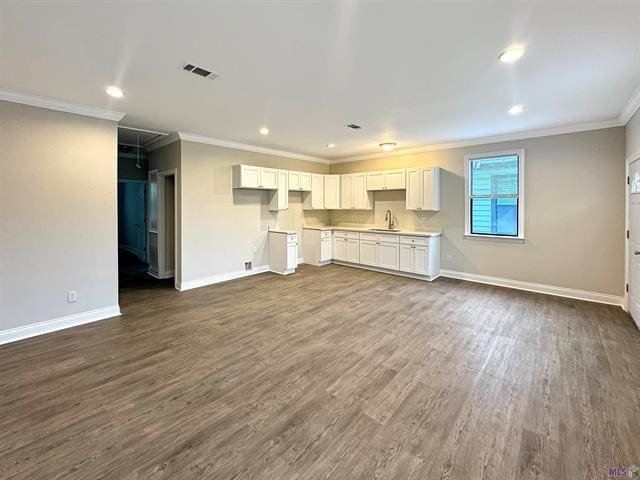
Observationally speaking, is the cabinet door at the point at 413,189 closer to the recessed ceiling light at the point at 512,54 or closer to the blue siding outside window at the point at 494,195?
the blue siding outside window at the point at 494,195

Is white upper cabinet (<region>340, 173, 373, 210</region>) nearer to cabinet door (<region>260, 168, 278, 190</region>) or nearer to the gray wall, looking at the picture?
the gray wall

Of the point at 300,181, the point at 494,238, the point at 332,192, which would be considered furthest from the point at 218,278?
the point at 494,238

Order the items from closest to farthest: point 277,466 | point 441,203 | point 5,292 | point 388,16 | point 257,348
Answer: point 277,466
point 388,16
point 257,348
point 5,292
point 441,203

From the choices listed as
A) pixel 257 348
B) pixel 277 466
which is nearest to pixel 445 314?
pixel 257 348

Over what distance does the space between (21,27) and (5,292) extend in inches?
109

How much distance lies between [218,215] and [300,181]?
213 centimetres

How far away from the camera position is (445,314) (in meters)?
4.14

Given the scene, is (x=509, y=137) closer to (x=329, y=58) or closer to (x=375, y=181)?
(x=375, y=181)

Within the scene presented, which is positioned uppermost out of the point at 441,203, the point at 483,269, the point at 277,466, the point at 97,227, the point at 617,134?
the point at 617,134

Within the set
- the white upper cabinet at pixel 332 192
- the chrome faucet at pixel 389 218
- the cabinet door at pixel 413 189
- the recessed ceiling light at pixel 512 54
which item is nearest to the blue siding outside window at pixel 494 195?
the cabinet door at pixel 413 189

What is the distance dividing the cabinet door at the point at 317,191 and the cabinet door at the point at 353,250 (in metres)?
1.20

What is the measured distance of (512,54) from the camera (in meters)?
2.56

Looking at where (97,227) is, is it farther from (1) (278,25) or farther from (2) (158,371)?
(1) (278,25)

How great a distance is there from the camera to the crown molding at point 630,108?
3452 mm
